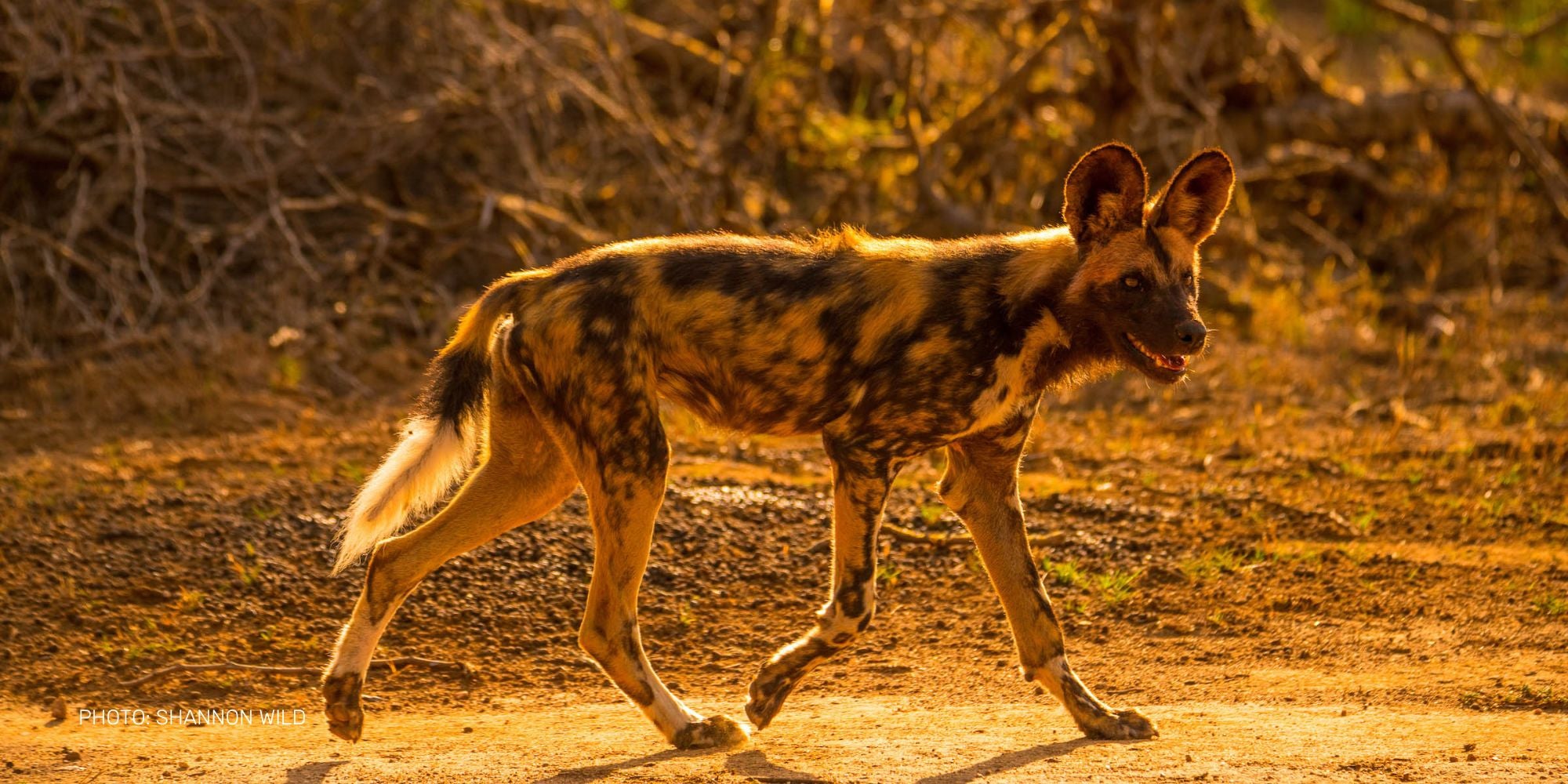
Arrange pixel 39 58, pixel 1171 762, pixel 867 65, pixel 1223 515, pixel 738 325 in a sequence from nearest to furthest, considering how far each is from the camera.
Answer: pixel 1171 762, pixel 738 325, pixel 1223 515, pixel 39 58, pixel 867 65

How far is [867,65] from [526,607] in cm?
579

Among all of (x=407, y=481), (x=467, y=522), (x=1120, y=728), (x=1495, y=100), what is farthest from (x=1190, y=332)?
(x=1495, y=100)

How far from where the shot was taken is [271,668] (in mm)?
4852

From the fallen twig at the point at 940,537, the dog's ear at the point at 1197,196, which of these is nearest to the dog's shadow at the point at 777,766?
the dog's ear at the point at 1197,196

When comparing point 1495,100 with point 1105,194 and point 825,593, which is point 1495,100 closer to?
point 825,593

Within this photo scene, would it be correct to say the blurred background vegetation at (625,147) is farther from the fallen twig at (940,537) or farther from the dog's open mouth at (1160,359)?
the dog's open mouth at (1160,359)

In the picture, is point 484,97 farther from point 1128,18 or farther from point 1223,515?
point 1223,515

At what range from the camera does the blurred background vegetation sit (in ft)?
27.5

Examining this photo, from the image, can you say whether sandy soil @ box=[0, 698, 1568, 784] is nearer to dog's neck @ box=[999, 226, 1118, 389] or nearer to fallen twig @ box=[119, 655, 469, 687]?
fallen twig @ box=[119, 655, 469, 687]

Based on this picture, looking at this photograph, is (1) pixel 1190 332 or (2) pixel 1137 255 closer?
(1) pixel 1190 332

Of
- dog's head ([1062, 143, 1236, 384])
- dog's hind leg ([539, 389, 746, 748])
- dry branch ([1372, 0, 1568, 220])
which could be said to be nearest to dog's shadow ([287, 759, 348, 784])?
dog's hind leg ([539, 389, 746, 748])

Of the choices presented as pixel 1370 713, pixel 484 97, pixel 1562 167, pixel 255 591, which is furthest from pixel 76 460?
pixel 1562 167

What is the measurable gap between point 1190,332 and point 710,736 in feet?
4.81

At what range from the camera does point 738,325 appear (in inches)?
169
